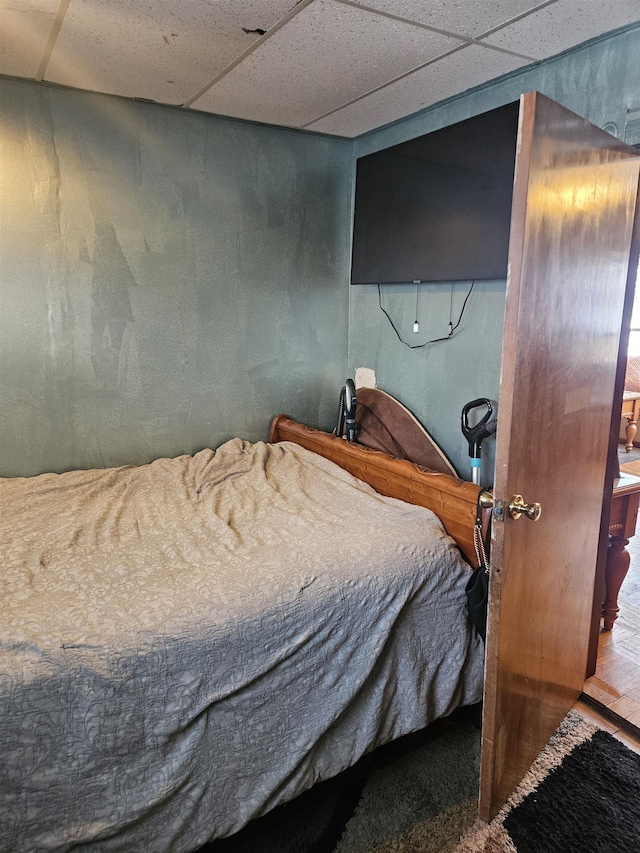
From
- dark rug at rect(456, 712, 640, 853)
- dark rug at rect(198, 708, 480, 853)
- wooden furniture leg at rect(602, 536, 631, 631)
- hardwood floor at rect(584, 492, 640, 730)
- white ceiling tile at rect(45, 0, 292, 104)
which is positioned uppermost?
white ceiling tile at rect(45, 0, 292, 104)

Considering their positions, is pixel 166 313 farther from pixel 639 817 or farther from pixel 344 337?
pixel 639 817

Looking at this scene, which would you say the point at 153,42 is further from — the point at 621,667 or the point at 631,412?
the point at 631,412

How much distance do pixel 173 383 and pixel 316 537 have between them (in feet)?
4.29

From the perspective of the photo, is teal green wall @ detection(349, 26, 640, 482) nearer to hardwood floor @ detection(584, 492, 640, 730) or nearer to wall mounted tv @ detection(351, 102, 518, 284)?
wall mounted tv @ detection(351, 102, 518, 284)

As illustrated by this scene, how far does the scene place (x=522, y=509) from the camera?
1.49 m

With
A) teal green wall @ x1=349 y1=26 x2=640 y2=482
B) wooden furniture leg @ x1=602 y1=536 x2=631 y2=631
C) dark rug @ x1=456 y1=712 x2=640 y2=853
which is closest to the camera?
dark rug @ x1=456 y1=712 x2=640 y2=853

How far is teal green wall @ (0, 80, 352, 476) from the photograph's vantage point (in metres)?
Answer: 2.48

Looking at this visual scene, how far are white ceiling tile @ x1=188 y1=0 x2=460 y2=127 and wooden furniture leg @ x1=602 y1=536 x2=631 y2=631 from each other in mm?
2010

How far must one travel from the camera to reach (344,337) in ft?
10.8

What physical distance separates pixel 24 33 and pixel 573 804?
2973 mm

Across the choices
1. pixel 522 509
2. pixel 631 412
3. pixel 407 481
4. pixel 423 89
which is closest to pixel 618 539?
pixel 407 481

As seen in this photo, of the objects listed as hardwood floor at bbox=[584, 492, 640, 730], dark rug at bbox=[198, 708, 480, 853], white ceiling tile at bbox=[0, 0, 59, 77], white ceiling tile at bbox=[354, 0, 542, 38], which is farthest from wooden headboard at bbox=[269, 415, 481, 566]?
white ceiling tile at bbox=[0, 0, 59, 77]

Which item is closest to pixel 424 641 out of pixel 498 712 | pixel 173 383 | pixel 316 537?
pixel 498 712

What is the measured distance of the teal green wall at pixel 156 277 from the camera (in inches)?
97.7
